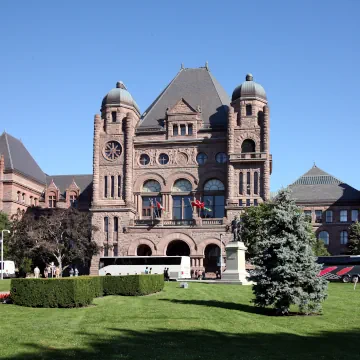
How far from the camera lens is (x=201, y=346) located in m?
18.4

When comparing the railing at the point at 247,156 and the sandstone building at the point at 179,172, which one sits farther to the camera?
the sandstone building at the point at 179,172

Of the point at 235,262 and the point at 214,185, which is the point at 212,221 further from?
the point at 235,262

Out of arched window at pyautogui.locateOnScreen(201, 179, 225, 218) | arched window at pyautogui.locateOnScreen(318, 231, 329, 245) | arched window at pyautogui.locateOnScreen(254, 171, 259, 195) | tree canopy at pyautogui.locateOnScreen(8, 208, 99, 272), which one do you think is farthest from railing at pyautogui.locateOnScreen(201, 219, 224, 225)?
arched window at pyautogui.locateOnScreen(318, 231, 329, 245)

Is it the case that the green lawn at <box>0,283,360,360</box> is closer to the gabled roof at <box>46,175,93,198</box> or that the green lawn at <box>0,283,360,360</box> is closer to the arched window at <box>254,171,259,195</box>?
the arched window at <box>254,171,259,195</box>

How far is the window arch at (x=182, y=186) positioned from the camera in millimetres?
80625

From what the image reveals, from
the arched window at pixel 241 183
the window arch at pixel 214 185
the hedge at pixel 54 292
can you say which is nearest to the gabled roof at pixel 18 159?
the window arch at pixel 214 185

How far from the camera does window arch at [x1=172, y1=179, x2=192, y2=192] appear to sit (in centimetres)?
8062

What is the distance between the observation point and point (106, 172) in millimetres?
80438

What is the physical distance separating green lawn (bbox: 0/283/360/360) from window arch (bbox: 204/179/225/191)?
49.4m

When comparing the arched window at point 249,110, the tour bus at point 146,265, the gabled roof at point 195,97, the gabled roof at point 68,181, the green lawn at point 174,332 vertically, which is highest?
the gabled roof at point 195,97

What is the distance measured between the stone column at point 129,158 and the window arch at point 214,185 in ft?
33.1

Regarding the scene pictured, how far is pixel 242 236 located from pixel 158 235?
1642 centimetres

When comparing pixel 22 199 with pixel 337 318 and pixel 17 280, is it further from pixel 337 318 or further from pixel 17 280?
pixel 337 318

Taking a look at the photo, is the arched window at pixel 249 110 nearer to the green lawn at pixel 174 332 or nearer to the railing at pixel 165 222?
the railing at pixel 165 222
